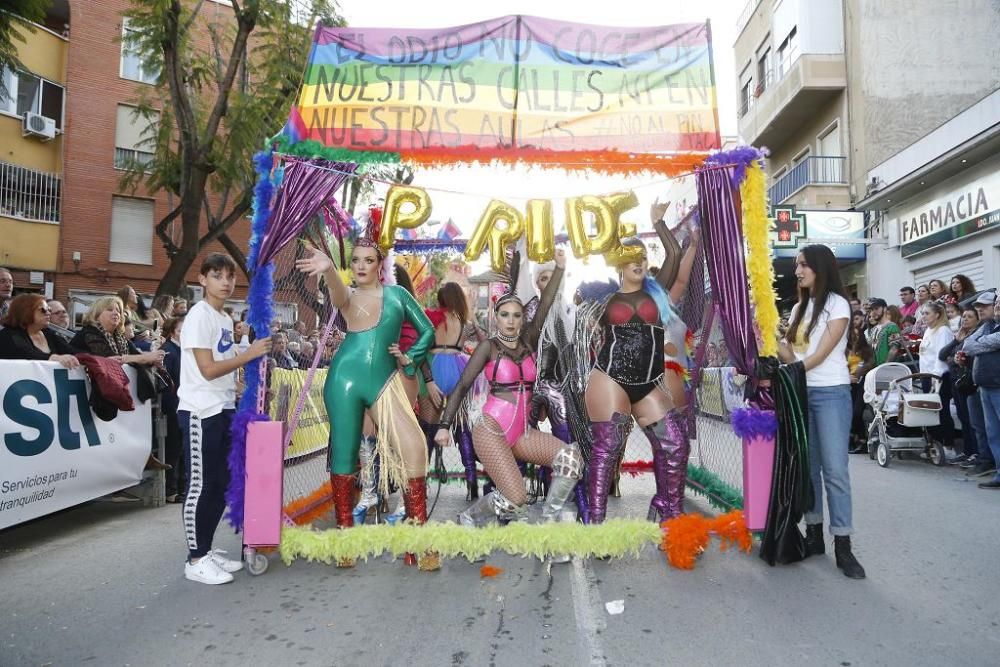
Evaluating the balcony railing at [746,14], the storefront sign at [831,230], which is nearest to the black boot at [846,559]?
the storefront sign at [831,230]

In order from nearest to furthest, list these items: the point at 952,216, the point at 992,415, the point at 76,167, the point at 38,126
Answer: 1. the point at 992,415
2. the point at 952,216
3. the point at 38,126
4. the point at 76,167

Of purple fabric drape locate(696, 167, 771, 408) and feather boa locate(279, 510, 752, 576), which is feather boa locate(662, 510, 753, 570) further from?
purple fabric drape locate(696, 167, 771, 408)

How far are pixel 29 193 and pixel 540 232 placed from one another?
1812 centimetres

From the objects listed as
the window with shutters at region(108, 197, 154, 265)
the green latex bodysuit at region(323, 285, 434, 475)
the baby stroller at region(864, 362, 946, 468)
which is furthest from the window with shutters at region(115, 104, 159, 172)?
the baby stroller at region(864, 362, 946, 468)

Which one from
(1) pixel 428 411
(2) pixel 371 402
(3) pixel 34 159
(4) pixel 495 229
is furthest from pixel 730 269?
(3) pixel 34 159

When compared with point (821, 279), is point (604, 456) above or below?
below

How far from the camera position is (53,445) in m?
4.36

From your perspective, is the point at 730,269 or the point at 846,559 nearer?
the point at 846,559

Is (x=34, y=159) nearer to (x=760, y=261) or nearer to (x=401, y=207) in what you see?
(x=401, y=207)

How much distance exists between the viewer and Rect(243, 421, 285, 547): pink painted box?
3.70 metres

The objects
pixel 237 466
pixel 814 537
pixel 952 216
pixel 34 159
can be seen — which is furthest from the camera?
pixel 34 159

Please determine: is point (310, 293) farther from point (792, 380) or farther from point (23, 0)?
point (23, 0)

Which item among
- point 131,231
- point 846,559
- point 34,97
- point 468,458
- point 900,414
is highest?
point 34,97

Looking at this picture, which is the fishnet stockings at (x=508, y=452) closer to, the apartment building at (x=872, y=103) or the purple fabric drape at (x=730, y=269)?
the purple fabric drape at (x=730, y=269)
